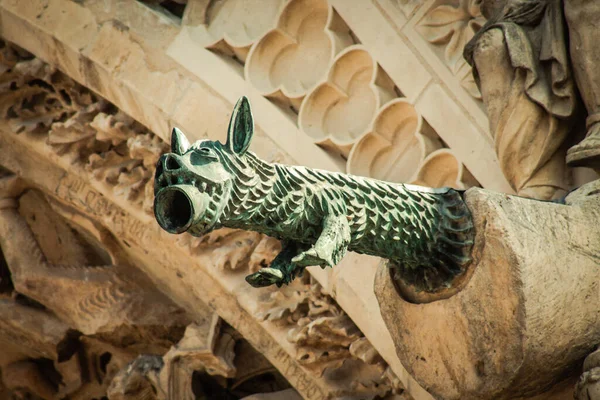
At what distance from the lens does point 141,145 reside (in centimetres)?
315

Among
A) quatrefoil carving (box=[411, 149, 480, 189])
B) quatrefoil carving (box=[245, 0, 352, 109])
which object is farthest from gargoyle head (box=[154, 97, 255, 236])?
quatrefoil carving (box=[245, 0, 352, 109])

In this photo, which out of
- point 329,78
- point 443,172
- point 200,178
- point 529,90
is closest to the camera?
point 200,178

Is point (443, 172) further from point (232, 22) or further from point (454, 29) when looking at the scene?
point (232, 22)

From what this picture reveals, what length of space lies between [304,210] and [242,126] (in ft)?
0.53

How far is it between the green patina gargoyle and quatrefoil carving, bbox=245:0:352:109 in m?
0.98

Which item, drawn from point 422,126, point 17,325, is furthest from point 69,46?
point 422,126

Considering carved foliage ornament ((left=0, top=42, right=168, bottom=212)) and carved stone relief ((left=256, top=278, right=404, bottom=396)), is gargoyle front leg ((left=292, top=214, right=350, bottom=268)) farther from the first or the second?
carved foliage ornament ((left=0, top=42, right=168, bottom=212))

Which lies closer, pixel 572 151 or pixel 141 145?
pixel 572 151

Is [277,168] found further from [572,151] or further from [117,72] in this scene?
[117,72]

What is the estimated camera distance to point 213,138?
298 cm

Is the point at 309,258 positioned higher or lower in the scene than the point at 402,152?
higher

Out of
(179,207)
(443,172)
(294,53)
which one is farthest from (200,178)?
(294,53)

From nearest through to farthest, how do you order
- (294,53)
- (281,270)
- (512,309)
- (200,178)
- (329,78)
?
(200,178) → (281,270) → (512,309) → (329,78) → (294,53)

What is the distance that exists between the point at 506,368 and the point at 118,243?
1.61 m
